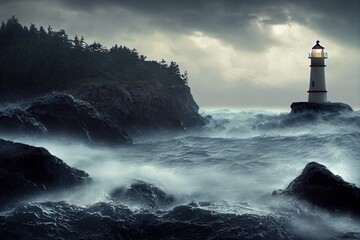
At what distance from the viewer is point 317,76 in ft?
170

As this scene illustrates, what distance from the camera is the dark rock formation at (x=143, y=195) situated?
47.7 feet

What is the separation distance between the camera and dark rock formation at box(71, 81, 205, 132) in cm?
4586

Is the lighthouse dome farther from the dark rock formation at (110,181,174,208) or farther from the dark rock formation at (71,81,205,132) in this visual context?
the dark rock formation at (110,181,174,208)

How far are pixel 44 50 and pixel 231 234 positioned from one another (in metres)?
61.3

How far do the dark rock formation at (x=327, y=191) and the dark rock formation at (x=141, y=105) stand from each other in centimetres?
3111

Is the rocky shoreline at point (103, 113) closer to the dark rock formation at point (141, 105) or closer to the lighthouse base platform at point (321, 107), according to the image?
the dark rock formation at point (141, 105)

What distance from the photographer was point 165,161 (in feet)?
81.8

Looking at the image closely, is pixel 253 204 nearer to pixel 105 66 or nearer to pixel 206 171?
pixel 206 171

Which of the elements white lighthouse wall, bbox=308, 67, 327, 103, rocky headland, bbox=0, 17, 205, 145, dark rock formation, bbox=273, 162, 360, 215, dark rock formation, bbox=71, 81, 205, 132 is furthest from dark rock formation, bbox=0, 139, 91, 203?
white lighthouse wall, bbox=308, 67, 327, 103

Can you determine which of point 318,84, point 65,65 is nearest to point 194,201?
point 318,84

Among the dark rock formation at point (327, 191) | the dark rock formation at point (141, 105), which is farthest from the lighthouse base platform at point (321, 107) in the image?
the dark rock formation at point (327, 191)

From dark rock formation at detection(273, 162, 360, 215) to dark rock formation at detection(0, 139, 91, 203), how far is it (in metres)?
7.50

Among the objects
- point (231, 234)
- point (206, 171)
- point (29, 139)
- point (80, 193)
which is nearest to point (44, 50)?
point (29, 139)

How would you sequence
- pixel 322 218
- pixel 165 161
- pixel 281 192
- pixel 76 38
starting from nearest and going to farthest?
pixel 322 218, pixel 281 192, pixel 165 161, pixel 76 38
